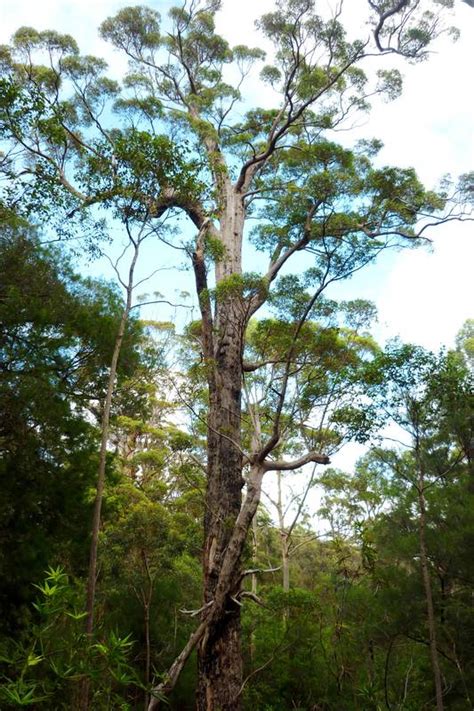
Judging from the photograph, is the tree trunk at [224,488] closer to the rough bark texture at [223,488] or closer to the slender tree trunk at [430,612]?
the rough bark texture at [223,488]

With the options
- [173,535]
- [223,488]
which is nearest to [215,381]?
[223,488]

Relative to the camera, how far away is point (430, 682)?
23.6 ft

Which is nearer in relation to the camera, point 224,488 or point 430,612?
point 430,612

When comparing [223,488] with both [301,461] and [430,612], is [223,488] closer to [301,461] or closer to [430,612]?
[301,461]

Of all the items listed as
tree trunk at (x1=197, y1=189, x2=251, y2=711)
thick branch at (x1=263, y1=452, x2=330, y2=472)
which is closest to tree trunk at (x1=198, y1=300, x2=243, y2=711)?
tree trunk at (x1=197, y1=189, x2=251, y2=711)

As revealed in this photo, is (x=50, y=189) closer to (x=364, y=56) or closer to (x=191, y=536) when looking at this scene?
(x=364, y=56)

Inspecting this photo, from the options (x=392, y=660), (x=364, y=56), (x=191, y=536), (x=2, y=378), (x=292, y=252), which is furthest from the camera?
(x=191, y=536)

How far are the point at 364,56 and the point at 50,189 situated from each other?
4997 millimetres

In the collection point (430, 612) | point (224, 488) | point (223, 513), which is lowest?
point (430, 612)

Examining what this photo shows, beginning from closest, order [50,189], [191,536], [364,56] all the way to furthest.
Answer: [50,189]
[364,56]
[191,536]

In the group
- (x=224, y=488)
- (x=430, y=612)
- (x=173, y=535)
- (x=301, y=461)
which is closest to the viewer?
(x=301, y=461)

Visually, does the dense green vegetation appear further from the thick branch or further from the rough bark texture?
the thick branch

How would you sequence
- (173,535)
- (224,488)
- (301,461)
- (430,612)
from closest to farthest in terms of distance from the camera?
(301,461) < (430,612) < (224,488) < (173,535)

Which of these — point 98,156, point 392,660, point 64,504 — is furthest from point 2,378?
point 392,660
